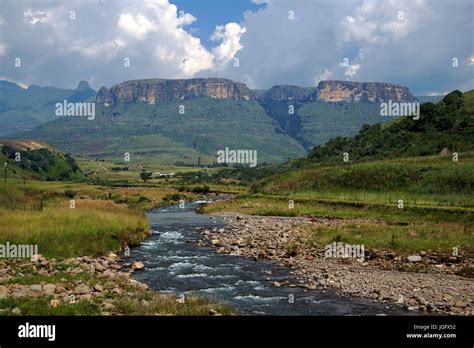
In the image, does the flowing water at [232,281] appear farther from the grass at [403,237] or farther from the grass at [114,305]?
the grass at [403,237]

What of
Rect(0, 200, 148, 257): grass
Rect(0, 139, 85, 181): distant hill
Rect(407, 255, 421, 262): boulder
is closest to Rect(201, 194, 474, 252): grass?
Rect(407, 255, 421, 262): boulder

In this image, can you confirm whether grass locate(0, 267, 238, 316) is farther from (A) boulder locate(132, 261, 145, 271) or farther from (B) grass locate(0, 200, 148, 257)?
(B) grass locate(0, 200, 148, 257)

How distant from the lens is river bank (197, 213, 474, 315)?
23062 mm

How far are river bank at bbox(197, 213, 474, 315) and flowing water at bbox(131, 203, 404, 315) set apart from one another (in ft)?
4.20

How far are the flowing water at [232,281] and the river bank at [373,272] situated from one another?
1279mm

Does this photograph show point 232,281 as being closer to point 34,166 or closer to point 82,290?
point 82,290

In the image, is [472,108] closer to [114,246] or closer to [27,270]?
[114,246]

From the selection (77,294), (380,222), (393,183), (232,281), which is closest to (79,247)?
(232,281)

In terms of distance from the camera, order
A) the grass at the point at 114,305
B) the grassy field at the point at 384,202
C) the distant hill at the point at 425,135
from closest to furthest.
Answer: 1. the grass at the point at 114,305
2. the grassy field at the point at 384,202
3. the distant hill at the point at 425,135

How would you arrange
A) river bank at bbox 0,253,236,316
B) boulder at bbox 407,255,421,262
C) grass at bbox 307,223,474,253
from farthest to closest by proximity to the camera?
grass at bbox 307,223,474,253 → boulder at bbox 407,255,421,262 → river bank at bbox 0,253,236,316

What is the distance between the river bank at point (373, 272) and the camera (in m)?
23.1

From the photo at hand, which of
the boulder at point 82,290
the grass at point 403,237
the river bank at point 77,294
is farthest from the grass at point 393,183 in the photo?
the boulder at point 82,290

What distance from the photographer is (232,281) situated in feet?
92.2

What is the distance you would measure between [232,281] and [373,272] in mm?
9951
